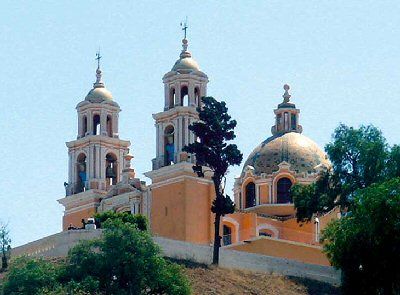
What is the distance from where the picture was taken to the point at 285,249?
61719mm

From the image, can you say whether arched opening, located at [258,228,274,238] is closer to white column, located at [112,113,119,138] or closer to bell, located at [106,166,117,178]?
bell, located at [106,166,117,178]

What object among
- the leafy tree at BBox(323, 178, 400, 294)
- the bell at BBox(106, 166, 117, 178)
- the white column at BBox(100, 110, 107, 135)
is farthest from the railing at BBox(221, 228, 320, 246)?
the leafy tree at BBox(323, 178, 400, 294)

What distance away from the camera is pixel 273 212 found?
68.4 meters

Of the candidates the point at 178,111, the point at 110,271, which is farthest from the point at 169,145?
the point at 110,271

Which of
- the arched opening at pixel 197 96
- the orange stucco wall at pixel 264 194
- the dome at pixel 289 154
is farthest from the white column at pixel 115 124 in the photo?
the orange stucco wall at pixel 264 194

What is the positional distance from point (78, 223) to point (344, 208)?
15063 mm

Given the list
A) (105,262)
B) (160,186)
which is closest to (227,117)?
(160,186)

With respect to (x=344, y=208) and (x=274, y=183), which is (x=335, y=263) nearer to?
(x=344, y=208)

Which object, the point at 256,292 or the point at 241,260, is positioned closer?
the point at 256,292

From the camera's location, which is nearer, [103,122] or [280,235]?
[280,235]

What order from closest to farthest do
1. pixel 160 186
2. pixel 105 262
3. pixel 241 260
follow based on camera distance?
1. pixel 105 262
2. pixel 241 260
3. pixel 160 186

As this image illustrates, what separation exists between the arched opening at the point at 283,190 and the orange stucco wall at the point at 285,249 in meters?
6.65

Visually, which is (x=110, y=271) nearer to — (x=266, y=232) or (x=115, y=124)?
(x=266, y=232)

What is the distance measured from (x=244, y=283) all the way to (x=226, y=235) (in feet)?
42.1
